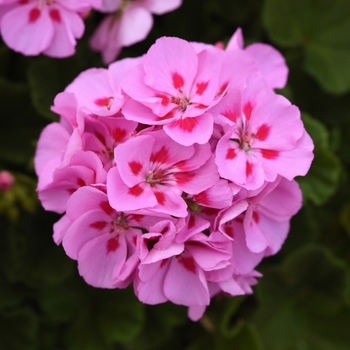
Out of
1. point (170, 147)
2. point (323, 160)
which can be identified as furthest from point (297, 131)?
point (323, 160)

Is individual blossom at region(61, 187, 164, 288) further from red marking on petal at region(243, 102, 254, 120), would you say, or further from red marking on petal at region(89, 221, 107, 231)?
red marking on petal at region(243, 102, 254, 120)

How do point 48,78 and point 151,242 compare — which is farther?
point 48,78

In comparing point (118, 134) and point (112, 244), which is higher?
point (118, 134)

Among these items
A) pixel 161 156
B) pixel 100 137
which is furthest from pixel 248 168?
pixel 100 137

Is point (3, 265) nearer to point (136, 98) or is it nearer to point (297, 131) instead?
point (136, 98)

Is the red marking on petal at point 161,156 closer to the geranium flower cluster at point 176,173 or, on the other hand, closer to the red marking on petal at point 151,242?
the geranium flower cluster at point 176,173

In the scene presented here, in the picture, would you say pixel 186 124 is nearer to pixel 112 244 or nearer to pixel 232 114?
pixel 232 114

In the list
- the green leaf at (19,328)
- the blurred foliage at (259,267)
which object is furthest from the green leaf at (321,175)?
the green leaf at (19,328)
